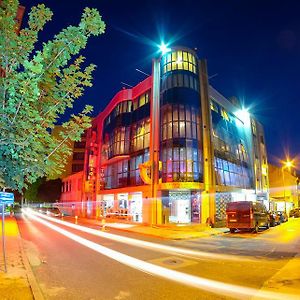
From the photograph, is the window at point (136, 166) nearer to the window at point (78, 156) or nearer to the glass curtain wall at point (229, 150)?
the glass curtain wall at point (229, 150)

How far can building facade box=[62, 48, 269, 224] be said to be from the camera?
28078 millimetres

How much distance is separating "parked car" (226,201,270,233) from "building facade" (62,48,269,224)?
5.40 metres

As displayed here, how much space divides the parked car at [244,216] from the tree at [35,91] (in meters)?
17.5

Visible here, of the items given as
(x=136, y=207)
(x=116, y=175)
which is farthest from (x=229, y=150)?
(x=116, y=175)

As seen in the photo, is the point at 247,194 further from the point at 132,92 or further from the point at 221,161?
the point at 132,92

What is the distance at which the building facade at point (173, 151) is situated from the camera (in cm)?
2808

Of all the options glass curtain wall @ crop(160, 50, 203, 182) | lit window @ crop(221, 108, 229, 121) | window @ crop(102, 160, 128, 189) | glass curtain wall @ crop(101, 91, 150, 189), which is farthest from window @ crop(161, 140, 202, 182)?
lit window @ crop(221, 108, 229, 121)

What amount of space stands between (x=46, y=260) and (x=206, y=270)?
5949 millimetres

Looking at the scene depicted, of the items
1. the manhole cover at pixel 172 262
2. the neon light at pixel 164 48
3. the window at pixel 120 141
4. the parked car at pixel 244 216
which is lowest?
the manhole cover at pixel 172 262

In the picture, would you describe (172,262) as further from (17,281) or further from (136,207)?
(136,207)

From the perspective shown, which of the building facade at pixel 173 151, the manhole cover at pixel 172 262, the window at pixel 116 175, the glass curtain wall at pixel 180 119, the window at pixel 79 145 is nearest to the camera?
the manhole cover at pixel 172 262

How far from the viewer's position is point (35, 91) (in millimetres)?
5074

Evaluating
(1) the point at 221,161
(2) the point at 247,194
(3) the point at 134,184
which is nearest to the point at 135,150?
(3) the point at 134,184

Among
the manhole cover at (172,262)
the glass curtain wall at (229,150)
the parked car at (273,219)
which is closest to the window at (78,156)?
the glass curtain wall at (229,150)
